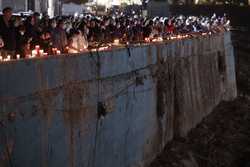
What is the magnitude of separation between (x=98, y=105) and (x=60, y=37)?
85.3 inches

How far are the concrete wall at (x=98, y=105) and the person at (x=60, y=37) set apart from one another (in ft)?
3.22

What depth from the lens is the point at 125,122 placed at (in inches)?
757

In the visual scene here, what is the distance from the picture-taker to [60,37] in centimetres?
1670

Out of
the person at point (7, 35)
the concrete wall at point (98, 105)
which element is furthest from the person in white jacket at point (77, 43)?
the person at point (7, 35)

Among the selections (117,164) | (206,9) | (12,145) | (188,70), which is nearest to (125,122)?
(117,164)

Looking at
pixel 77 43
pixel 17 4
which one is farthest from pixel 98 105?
pixel 17 4

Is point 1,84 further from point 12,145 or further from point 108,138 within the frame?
point 108,138

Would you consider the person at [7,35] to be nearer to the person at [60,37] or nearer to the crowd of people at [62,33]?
the crowd of people at [62,33]

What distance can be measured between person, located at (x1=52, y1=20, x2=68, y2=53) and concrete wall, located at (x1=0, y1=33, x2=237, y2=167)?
98 cm

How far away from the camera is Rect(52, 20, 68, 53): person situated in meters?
16.5

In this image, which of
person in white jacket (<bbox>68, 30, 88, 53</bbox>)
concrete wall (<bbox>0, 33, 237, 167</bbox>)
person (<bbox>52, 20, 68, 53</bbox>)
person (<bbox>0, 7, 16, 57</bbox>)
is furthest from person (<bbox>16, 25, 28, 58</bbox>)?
person in white jacket (<bbox>68, 30, 88, 53</bbox>)

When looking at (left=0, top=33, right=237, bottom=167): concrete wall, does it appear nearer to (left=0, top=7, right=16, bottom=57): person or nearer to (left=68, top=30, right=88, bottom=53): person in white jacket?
(left=68, top=30, right=88, bottom=53): person in white jacket

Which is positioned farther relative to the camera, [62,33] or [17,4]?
[17,4]

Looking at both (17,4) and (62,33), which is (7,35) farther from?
(17,4)
